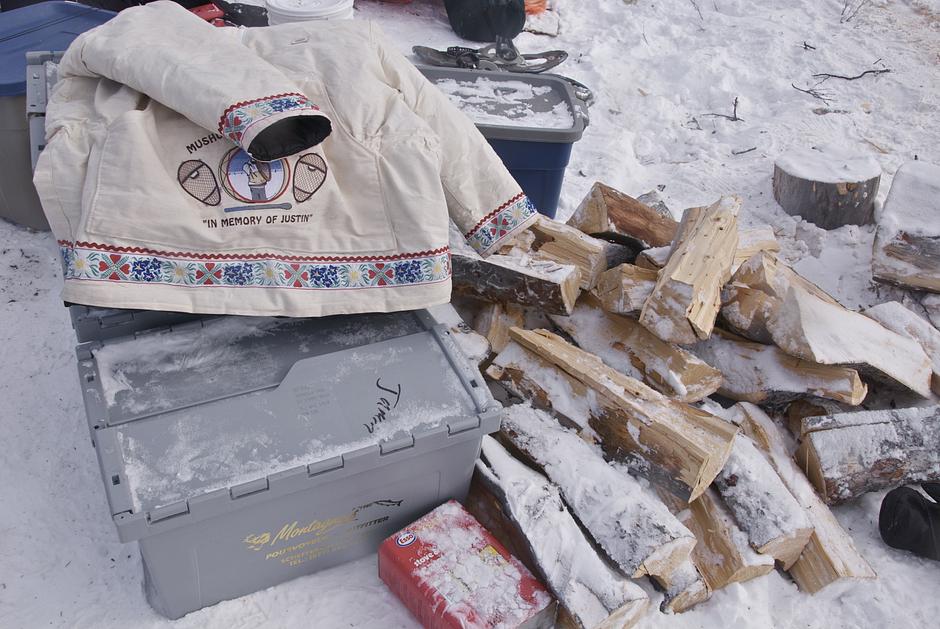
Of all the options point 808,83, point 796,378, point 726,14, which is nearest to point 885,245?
point 796,378

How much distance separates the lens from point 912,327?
306cm

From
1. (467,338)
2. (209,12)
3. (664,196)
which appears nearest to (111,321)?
(467,338)

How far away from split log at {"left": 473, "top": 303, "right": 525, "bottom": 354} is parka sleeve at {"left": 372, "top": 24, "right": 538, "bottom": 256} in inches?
11.9

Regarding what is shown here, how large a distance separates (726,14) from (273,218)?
543 centimetres

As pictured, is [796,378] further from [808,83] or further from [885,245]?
[808,83]

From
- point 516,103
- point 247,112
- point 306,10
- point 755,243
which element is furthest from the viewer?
point 306,10

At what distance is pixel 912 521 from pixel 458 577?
1.52m

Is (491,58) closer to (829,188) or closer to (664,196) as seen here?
(664,196)

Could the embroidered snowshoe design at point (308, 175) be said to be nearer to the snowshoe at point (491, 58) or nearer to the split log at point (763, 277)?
the split log at point (763, 277)

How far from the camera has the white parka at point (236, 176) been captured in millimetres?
1957

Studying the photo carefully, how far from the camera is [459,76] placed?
3.76 meters

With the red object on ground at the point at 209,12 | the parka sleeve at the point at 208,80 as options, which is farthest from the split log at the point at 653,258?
the red object on ground at the point at 209,12

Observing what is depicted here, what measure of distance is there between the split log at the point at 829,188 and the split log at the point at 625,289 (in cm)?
170

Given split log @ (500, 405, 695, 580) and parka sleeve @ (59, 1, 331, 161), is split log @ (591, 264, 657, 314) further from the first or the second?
parka sleeve @ (59, 1, 331, 161)
